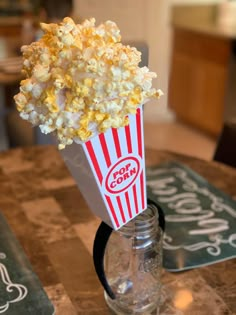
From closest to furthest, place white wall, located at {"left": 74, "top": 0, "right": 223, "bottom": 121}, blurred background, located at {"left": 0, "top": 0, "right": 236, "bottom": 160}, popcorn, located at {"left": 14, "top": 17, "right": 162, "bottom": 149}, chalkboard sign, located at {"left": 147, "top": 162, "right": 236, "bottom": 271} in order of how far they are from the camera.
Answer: popcorn, located at {"left": 14, "top": 17, "right": 162, "bottom": 149} → chalkboard sign, located at {"left": 147, "top": 162, "right": 236, "bottom": 271} → blurred background, located at {"left": 0, "top": 0, "right": 236, "bottom": 160} → white wall, located at {"left": 74, "top": 0, "right": 223, "bottom": 121}

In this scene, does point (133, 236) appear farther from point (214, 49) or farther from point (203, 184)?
point (214, 49)

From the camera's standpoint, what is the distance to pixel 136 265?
3.16 feet

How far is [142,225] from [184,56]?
3553mm

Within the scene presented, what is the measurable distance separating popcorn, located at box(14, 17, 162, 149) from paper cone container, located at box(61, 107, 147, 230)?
0.13 feet

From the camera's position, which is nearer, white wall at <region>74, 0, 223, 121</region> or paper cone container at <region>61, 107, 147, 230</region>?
paper cone container at <region>61, 107, 147, 230</region>

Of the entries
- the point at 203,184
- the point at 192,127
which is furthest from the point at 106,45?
the point at 192,127

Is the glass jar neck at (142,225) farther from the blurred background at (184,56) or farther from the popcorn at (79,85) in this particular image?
the blurred background at (184,56)

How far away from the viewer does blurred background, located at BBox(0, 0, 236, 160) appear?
376cm

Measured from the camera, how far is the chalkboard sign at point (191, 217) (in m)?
1.11

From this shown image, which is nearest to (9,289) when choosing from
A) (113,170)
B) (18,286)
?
(18,286)

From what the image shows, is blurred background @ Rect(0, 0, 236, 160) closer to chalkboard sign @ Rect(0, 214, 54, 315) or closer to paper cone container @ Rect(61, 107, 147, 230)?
chalkboard sign @ Rect(0, 214, 54, 315)

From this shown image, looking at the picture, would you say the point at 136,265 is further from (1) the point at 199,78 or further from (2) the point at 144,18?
(2) the point at 144,18

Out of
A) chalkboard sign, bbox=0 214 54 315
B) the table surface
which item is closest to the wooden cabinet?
the table surface

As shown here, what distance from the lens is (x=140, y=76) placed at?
718mm
